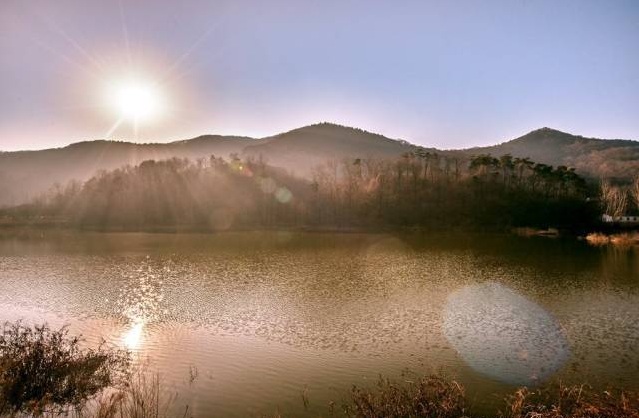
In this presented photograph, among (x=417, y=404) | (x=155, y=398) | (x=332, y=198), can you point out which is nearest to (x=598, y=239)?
(x=332, y=198)

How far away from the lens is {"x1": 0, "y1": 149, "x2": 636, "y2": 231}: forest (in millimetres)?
122438

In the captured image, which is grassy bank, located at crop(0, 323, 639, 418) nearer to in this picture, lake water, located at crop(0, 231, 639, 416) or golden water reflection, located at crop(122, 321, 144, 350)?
lake water, located at crop(0, 231, 639, 416)

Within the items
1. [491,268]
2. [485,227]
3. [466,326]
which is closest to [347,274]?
[491,268]

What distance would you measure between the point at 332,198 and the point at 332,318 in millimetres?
110953

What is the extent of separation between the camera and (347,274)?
149ft

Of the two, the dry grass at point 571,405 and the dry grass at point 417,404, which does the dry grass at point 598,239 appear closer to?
the dry grass at point 571,405

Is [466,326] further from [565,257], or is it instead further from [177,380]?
[565,257]

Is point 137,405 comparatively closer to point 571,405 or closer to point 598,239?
point 571,405

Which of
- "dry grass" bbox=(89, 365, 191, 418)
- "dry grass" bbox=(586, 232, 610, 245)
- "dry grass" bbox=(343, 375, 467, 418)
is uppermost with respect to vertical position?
"dry grass" bbox=(343, 375, 467, 418)

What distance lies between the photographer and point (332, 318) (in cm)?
2875

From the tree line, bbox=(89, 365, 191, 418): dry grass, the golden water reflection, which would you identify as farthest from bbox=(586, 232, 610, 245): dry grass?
bbox=(89, 365, 191, 418): dry grass

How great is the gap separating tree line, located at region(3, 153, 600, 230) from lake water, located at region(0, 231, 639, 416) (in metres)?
66.7

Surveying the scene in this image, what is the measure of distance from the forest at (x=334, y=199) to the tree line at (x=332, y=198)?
29 cm

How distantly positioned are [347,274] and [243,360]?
2506 centimetres
